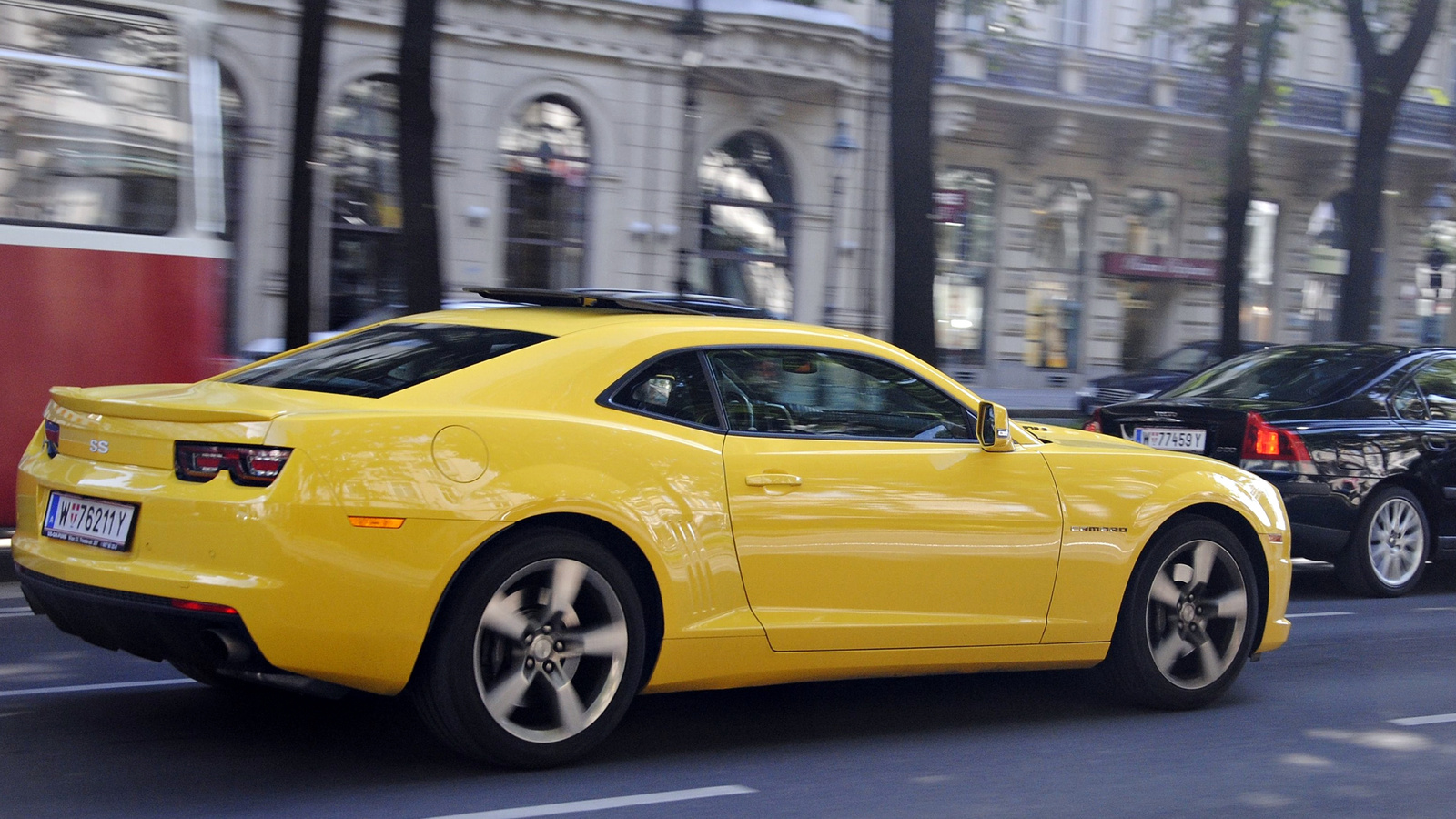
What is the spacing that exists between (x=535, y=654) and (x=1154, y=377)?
1862 centimetres

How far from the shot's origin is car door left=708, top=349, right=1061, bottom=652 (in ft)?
16.0

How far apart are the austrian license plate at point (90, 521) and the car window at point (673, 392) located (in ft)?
4.78

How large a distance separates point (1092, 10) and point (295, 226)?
18046mm

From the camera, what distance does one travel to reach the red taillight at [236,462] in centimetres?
410

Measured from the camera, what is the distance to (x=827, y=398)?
17.2 feet

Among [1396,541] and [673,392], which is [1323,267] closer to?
[1396,541]

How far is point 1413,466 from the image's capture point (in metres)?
9.24

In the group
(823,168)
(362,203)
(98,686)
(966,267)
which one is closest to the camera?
(98,686)

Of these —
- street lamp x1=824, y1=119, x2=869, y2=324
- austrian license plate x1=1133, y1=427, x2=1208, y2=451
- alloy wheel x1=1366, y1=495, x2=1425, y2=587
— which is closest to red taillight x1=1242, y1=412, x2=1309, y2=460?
austrian license plate x1=1133, y1=427, x2=1208, y2=451

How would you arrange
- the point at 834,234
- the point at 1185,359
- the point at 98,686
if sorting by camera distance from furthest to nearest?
the point at 834,234, the point at 1185,359, the point at 98,686

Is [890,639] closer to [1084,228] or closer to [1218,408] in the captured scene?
[1218,408]

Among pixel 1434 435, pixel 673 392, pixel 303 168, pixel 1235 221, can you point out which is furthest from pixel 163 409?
pixel 1235 221

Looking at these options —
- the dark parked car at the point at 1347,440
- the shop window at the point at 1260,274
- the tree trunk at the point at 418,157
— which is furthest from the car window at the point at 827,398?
the shop window at the point at 1260,274

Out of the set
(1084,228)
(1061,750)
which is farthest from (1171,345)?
(1061,750)
